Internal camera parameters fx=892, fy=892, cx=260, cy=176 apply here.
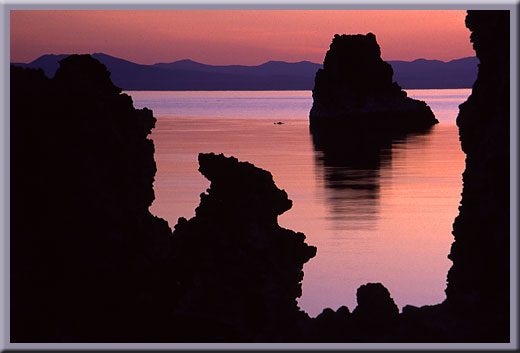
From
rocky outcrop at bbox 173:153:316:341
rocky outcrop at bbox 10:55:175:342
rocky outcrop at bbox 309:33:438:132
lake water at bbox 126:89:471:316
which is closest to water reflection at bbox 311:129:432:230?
lake water at bbox 126:89:471:316

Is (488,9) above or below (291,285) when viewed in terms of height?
above

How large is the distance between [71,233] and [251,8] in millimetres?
3385

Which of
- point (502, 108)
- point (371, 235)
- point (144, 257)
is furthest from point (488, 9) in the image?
point (371, 235)

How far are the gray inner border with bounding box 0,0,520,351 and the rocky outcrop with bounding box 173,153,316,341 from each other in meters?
1.45

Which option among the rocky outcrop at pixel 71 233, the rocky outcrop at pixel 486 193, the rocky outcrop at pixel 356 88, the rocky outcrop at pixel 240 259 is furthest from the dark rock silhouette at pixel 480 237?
the rocky outcrop at pixel 356 88

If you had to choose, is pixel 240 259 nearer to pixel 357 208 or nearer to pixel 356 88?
pixel 357 208

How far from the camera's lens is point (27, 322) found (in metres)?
10.1

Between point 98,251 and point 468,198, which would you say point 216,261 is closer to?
point 98,251

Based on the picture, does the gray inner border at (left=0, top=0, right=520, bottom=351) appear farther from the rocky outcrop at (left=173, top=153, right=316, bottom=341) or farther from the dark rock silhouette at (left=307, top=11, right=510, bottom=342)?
the rocky outcrop at (left=173, top=153, right=316, bottom=341)

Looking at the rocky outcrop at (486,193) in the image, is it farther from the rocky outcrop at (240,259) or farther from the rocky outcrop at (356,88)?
the rocky outcrop at (356,88)

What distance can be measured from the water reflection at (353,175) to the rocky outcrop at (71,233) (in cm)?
1059

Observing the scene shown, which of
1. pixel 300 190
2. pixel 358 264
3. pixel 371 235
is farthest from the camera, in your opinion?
pixel 300 190

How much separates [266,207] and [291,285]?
1084 mm

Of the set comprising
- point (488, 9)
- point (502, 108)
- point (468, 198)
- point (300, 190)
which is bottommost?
point (300, 190)
